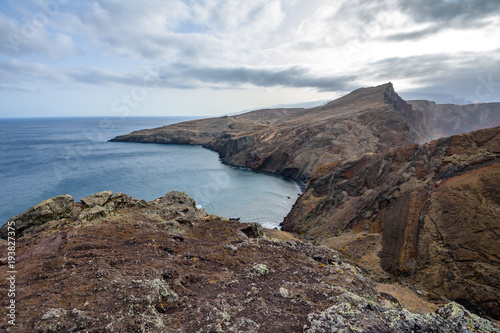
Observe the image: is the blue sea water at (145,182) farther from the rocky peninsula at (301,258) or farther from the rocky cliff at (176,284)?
the rocky cliff at (176,284)

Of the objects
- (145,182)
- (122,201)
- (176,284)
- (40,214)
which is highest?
(40,214)

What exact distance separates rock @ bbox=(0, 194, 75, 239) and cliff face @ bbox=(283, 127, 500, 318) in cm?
2696

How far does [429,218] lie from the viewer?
23188 mm

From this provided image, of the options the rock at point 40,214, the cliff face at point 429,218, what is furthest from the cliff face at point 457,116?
the rock at point 40,214

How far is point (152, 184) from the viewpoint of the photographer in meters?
62.9

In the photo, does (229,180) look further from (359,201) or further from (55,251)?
(55,251)

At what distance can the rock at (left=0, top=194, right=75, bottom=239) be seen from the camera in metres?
16.9

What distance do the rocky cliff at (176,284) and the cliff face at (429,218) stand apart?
30.7ft

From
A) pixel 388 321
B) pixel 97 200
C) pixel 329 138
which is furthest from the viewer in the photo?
pixel 329 138

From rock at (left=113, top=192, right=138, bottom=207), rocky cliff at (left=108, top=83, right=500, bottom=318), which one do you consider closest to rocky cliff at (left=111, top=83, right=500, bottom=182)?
rocky cliff at (left=108, top=83, right=500, bottom=318)

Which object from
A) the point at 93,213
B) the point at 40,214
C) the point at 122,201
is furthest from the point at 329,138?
the point at 40,214

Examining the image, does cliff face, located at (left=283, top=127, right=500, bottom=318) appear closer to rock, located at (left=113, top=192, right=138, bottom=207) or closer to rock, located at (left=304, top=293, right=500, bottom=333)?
rock, located at (left=304, top=293, right=500, bottom=333)

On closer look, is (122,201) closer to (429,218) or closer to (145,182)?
(429,218)

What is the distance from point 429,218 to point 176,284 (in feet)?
80.6
